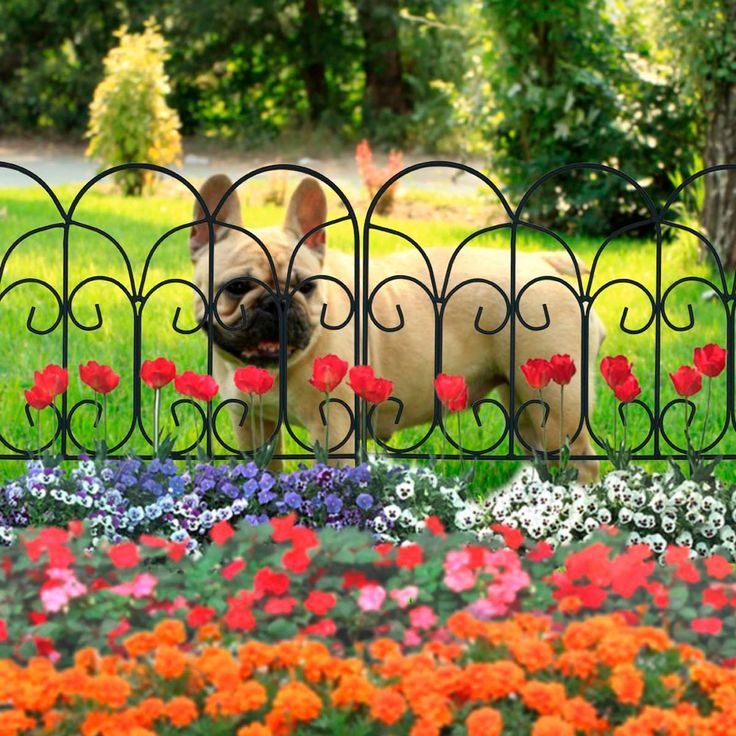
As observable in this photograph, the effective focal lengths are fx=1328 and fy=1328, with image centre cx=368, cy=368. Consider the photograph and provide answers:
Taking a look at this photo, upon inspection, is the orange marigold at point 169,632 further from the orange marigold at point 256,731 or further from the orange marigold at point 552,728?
the orange marigold at point 552,728

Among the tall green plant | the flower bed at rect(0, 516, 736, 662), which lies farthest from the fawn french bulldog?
the tall green plant

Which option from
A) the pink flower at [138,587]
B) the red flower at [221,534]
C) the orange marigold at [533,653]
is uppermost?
the red flower at [221,534]

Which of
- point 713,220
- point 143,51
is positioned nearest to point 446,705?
point 713,220

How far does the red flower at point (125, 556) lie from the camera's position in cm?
280

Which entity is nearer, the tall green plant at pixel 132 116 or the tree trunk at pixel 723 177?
the tree trunk at pixel 723 177

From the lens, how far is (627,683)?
7.82ft

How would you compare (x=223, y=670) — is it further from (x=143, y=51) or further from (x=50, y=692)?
(x=143, y=51)

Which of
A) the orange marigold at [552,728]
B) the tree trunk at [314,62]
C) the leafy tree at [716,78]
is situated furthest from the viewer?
the tree trunk at [314,62]

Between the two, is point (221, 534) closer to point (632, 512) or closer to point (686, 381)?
point (632, 512)

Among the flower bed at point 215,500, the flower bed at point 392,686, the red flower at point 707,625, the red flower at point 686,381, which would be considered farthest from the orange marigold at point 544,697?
the red flower at point 686,381

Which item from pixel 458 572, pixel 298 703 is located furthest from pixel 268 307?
pixel 298 703

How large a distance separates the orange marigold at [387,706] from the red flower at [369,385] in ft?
5.62

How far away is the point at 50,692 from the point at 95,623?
15.8 inches

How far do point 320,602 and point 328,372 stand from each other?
1463 mm
